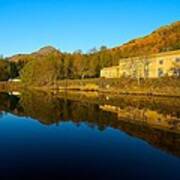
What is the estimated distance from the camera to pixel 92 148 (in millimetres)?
16438

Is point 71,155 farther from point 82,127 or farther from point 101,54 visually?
point 101,54

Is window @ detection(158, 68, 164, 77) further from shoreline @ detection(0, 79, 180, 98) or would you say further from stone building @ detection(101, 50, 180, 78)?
shoreline @ detection(0, 79, 180, 98)

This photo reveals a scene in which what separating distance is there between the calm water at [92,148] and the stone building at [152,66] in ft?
119

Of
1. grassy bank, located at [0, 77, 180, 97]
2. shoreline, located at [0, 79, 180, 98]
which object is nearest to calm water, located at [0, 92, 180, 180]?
shoreline, located at [0, 79, 180, 98]

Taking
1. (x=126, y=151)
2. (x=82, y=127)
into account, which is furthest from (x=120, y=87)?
(x=126, y=151)

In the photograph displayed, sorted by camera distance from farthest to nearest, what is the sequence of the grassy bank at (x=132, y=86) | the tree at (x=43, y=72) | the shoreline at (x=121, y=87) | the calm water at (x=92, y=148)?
the tree at (x=43, y=72) < the grassy bank at (x=132, y=86) < the shoreline at (x=121, y=87) < the calm water at (x=92, y=148)

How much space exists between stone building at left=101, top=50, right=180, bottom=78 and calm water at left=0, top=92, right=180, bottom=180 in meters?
36.2

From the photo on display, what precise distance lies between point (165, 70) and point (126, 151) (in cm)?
5118

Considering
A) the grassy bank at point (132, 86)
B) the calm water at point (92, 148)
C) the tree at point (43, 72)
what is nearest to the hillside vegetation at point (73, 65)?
the tree at point (43, 72)

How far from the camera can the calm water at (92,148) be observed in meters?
12.3

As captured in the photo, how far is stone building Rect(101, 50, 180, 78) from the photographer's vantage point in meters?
62.3

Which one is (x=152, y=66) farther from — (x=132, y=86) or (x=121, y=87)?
(x=121, y=87)

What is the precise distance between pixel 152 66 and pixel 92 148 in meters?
54.4

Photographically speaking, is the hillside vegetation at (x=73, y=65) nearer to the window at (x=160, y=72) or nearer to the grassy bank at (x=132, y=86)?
the grassy bank at (x=132, y=86)
